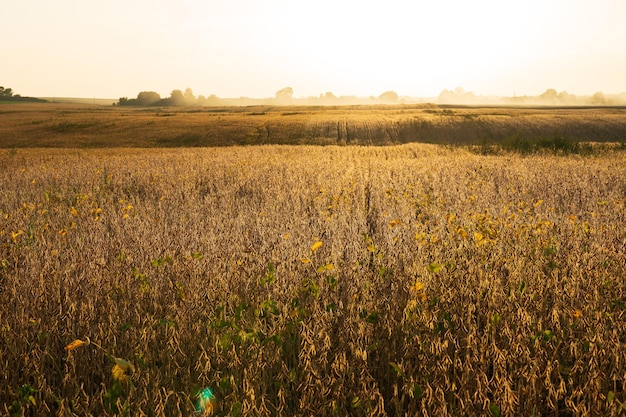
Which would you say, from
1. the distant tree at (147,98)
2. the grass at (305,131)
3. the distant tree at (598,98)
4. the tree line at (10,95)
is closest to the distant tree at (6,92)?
the tree line at (10,95)

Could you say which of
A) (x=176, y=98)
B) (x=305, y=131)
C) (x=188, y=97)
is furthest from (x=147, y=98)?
(x=305, y=131)

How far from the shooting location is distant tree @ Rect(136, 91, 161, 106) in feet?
479

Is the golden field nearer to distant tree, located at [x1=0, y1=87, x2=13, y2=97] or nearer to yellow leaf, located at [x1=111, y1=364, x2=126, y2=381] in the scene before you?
yellow leaf, located at [x1=111, y1=364, x2=126, y2=381]

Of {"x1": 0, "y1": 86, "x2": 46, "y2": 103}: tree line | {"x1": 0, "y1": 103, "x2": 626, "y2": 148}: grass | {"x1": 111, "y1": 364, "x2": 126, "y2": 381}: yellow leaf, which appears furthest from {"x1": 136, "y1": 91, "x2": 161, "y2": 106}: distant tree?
{"x1": 111, "y1": 364, "x2": 126, "y2": 381}: yellow leaf

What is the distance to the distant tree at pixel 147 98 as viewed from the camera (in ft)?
479

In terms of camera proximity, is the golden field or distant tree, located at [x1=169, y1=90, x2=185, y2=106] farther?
distant tree, located at [x1=169, y1=90, x2=185, y2=106]

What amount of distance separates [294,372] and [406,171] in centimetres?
977

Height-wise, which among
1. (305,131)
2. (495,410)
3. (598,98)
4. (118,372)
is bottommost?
(495,410)

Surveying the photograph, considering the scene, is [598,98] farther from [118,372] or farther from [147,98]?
[118,372]

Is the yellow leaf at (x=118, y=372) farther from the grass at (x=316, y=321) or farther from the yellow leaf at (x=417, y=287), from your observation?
the yellow leaf at (x=417, y=287)

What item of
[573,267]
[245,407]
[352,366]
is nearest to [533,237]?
[573,267]

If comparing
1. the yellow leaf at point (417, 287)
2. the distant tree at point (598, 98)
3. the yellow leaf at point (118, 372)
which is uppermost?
the distant tree at point (598, 98)

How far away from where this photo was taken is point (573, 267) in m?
3.44

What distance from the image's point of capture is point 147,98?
148500 mm
